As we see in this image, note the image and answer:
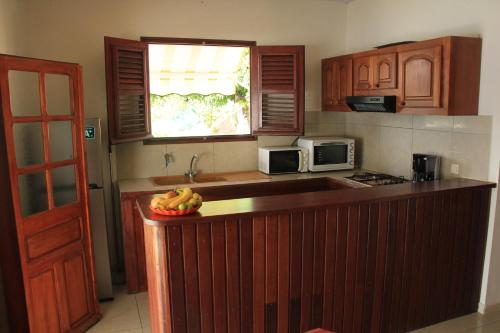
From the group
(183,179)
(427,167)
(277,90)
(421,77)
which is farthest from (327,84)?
(183,179)

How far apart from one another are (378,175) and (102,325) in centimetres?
286

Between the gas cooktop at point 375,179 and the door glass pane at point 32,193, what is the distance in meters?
2.68

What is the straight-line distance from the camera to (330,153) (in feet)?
14.4

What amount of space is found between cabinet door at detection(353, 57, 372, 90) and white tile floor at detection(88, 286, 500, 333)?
2.11 metres

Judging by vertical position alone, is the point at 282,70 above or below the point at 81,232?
above

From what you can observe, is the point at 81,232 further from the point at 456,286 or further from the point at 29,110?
the point at 456,286

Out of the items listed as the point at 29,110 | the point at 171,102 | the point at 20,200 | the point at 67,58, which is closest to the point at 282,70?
the point at 171,102

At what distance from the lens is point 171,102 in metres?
4.37

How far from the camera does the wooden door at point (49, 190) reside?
2.57m

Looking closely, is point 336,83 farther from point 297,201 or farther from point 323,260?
point 323,260

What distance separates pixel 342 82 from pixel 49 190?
9.55 ft

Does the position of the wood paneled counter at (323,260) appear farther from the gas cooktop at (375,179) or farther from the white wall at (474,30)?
the gas cooktop at (375,179)

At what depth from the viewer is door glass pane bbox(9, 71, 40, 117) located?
8.48 feet

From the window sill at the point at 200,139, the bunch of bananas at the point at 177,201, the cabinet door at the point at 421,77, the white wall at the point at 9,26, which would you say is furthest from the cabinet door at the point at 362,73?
the white wall at the point at 9,26
